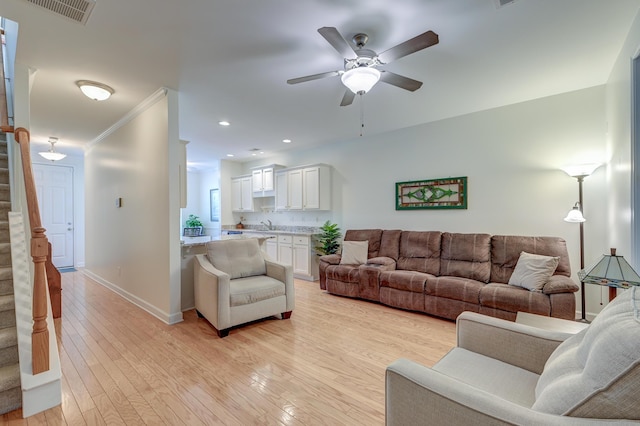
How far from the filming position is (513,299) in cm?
307

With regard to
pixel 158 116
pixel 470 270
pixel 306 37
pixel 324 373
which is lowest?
pixel 324 373

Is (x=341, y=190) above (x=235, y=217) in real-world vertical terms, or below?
above

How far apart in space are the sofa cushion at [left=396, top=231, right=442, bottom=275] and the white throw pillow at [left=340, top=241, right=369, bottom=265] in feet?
1.79

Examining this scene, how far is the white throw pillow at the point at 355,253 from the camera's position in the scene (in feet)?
15.3

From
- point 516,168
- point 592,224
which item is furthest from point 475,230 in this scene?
point 592,224

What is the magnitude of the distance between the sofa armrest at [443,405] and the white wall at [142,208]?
9.62ft

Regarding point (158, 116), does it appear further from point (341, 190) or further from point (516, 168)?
point (516, 168)

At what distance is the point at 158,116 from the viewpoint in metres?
3.46

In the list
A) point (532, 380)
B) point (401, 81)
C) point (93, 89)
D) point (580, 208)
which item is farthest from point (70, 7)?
point (580, 208)

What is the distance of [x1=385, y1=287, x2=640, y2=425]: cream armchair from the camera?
828 mm

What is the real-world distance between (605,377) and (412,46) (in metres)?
1.94

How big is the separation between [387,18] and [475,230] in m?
3.14

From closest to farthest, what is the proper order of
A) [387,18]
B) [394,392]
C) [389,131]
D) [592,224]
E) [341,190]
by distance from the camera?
[394,392], [387,18], [592,224], [389,131], [341,190]

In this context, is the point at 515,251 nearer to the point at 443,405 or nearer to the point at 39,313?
the point at 443,405
